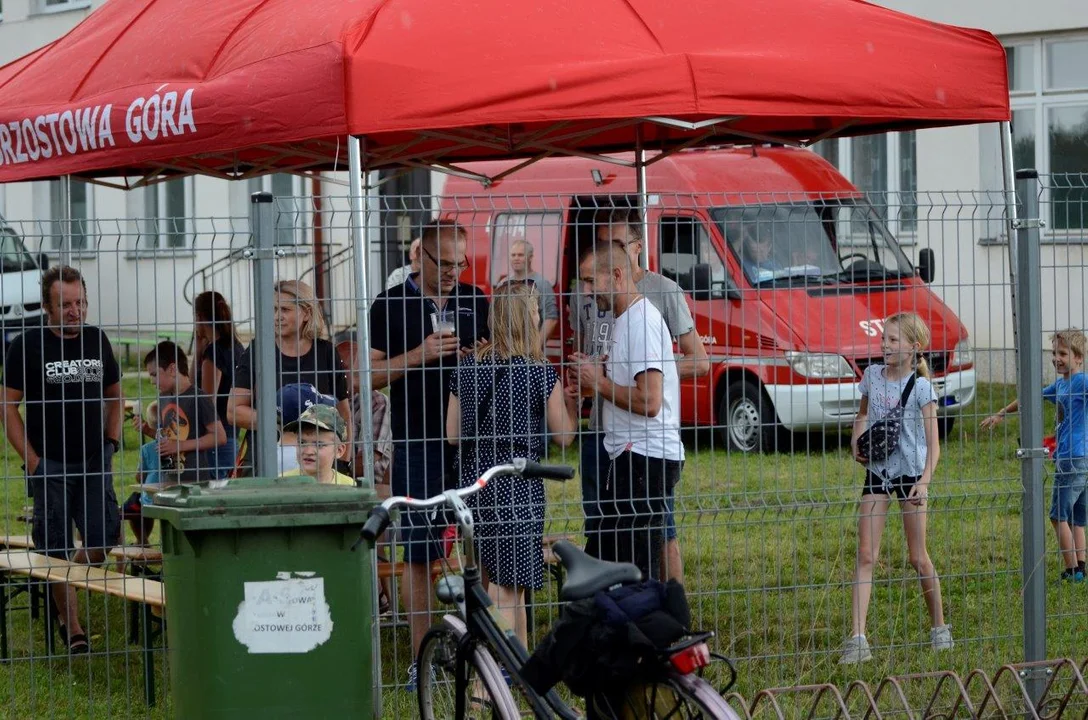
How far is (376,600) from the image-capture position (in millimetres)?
5027

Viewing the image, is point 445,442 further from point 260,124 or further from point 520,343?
point 260,124

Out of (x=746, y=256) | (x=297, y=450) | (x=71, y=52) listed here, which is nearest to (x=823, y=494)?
(x=746, y=256)

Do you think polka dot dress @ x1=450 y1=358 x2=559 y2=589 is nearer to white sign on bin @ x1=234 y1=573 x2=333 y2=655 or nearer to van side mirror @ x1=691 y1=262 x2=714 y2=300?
van side mirror @ x1=691 y1=262 x2=714 y2=300

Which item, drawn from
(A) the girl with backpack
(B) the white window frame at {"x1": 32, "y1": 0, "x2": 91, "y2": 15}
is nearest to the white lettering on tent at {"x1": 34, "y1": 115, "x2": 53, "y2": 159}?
(A) the girl with backpack

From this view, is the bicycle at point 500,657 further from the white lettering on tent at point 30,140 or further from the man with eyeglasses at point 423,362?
the white lettering on tent at point 30,140

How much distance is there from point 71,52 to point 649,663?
4.96 metres

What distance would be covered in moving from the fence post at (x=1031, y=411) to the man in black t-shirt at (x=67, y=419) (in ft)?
11.3

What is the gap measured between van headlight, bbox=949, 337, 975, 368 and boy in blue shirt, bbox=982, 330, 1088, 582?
0.23 m

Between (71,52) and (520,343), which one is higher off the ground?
(71,52)

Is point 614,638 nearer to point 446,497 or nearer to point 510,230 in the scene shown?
Result: point 446,497

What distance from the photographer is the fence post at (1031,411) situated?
5.52 metres

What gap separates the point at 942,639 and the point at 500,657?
8.42ft

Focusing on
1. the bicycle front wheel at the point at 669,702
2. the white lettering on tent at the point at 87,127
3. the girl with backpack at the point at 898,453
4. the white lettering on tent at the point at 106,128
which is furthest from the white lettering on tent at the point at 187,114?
the bicycle front wheel at the point at 669,702

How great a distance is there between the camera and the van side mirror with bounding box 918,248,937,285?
5714mm
